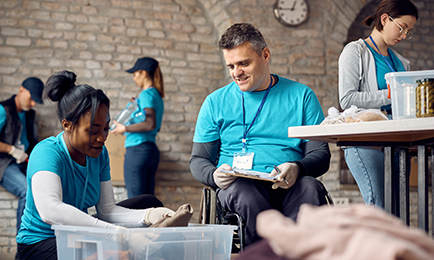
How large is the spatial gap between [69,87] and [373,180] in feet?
4.36

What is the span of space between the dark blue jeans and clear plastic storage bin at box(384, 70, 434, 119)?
7.83 feet

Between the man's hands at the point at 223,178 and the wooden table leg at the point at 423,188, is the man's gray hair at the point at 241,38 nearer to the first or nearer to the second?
the man's hands at the point at 223,178

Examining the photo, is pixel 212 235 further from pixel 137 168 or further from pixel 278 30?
pixel 278 30

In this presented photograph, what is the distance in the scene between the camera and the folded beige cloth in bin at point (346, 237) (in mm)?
456

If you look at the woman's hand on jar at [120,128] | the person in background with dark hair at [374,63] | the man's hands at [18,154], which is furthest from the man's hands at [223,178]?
the man's hands at [18,154]

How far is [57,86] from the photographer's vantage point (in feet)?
5.22

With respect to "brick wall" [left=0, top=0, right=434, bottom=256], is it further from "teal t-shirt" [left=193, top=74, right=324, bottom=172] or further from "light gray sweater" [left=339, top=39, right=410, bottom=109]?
"teal t-shirt" [left=193, top=74, right=324, bottom=172]

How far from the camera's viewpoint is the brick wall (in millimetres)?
4387

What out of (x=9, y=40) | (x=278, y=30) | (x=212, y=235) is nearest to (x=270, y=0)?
(x=278, y=30)

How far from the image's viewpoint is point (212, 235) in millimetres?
1343

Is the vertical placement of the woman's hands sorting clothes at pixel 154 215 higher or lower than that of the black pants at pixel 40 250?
higher

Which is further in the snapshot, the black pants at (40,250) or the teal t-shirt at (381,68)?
the teal t-shirt at (381,68)

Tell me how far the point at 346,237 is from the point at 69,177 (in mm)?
1271

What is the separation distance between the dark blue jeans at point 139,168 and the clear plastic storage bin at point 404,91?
2.39 metres
